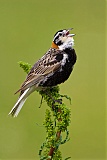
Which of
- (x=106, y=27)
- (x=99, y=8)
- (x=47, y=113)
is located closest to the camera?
(x=47, y=113)

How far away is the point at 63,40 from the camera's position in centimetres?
310

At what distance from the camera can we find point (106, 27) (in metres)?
6.79

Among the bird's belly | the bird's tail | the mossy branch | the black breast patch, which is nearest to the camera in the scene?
the mossy branch

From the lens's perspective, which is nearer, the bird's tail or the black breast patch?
the bird's tail

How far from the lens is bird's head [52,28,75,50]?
3.08m

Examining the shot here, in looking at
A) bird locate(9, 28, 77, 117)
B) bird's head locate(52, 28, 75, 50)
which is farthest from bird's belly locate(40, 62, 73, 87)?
bird's head locate(52, 28, 75, 50)

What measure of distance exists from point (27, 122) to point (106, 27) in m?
2.25

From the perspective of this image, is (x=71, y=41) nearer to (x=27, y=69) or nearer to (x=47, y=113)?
(x=27, y=69)

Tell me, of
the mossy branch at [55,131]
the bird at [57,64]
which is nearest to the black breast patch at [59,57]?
the bird at [57,64]

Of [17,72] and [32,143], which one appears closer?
[32,143]

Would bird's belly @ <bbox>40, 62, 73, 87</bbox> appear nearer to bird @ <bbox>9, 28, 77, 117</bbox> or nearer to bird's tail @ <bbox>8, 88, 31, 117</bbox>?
bird @ <bbox>9, 28, 77, 117</bbox>

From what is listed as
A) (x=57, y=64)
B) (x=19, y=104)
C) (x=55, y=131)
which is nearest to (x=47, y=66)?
(x=57, y=64)

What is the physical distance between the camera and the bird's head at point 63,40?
3.08 meters

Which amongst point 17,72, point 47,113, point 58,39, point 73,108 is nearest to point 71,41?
point 58,39
